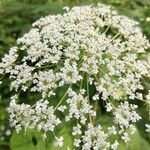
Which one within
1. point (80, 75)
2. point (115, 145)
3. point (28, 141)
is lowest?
point (28, 141)

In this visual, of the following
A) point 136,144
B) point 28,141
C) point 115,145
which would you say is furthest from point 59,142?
point 136,144

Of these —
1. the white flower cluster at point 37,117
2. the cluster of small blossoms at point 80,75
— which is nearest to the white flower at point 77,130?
the cluster of small blossoms at point 80,75

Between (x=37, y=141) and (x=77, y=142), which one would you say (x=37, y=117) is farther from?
(x=37, y=141)

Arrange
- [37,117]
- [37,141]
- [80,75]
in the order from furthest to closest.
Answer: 1. [37,141]
2. [80,75]
3. [37,117]

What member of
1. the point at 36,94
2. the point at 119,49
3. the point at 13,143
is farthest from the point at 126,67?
the point at 13,143

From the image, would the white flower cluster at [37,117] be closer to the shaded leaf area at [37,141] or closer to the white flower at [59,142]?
the white flower at [59,142]

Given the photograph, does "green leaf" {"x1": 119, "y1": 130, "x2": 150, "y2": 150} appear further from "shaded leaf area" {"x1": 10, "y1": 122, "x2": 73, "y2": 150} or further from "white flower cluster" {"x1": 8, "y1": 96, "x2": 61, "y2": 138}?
"white flower cluster" {"x1": 8, "y1": 96, "x2": 61, "y2": 138}

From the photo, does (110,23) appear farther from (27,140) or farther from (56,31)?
(27,140)

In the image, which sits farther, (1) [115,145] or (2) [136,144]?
(2) [136,144]

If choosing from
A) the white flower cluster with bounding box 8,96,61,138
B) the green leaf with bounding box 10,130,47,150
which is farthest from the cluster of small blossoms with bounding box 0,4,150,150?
the green leaf with bounding box 10,130,47,150
